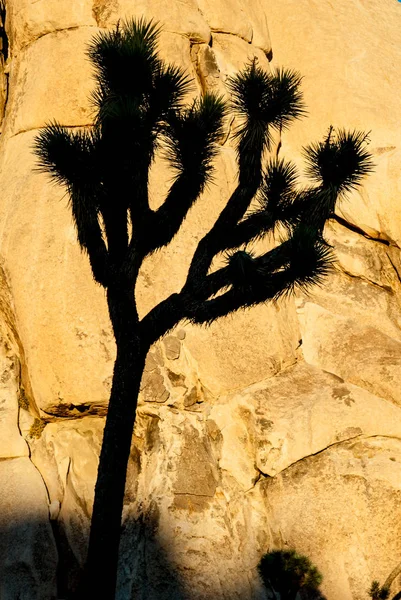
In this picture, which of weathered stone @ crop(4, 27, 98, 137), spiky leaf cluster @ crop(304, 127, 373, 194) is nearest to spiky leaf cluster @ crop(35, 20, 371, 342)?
spiky leaf cluster @ crop(304, 127, 373, 194)

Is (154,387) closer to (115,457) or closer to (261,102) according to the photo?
(115,457)

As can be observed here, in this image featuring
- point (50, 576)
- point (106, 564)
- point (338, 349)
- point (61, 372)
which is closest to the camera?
point (106, 564)

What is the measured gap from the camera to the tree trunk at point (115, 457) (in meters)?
7.46

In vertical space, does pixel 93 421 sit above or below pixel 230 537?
above

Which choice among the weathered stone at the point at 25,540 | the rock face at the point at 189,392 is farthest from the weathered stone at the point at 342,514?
the weathered stone at the point at 25,540

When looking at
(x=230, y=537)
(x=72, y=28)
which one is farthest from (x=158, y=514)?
(x=72, y=28)

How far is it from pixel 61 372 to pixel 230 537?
2.68m

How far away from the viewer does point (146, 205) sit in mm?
8227

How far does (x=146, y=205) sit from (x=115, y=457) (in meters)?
2.36

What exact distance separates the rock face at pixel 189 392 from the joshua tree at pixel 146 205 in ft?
6.24

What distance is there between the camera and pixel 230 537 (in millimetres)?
9273

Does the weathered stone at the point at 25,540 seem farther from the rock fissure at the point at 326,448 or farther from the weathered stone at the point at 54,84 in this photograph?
the weathered stone at the point at 54,84

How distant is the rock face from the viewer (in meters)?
9.20

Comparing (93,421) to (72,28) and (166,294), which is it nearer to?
(166,294)
